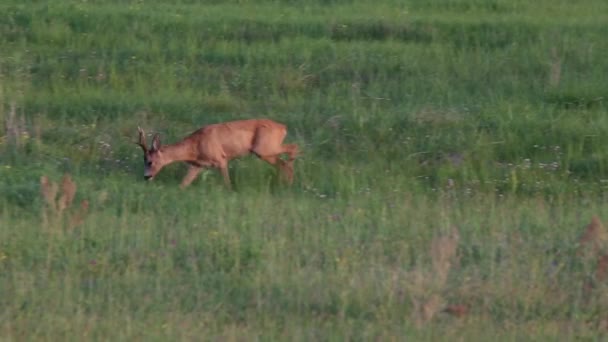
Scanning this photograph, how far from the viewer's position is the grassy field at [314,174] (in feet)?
23.8

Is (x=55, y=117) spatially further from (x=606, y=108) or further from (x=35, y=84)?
(x=606, y=108)

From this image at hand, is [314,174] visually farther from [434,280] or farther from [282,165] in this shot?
[434,280]

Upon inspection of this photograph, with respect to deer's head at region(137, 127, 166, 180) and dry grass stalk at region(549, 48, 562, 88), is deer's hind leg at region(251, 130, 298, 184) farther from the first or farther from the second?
dry grass stalk at region(549, 48, 562, 88)

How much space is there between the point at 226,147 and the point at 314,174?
1010 mm

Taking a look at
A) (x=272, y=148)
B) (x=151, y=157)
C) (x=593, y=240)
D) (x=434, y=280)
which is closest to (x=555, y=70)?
(x=272, y=148)

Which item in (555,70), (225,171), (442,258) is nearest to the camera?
(442,258)

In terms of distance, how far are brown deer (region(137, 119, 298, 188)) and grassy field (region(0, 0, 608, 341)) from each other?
0.71ft

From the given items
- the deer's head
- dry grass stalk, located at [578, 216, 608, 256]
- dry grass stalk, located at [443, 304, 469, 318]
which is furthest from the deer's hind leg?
dry grass stalk, located at [443, 304, 469, 318]

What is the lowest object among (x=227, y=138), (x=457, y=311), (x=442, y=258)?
(x=227, y=138)

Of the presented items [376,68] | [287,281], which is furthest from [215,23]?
[287,281]

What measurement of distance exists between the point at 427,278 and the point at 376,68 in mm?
8527

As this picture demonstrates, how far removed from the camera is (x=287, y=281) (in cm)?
768

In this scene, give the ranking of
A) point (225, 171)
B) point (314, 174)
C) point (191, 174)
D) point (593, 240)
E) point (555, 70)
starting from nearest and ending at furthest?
point (593, 240) → point (314, 174) → point (225, 171) → point (191, 174) → point (555, 70)

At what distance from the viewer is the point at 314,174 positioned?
12.6m
